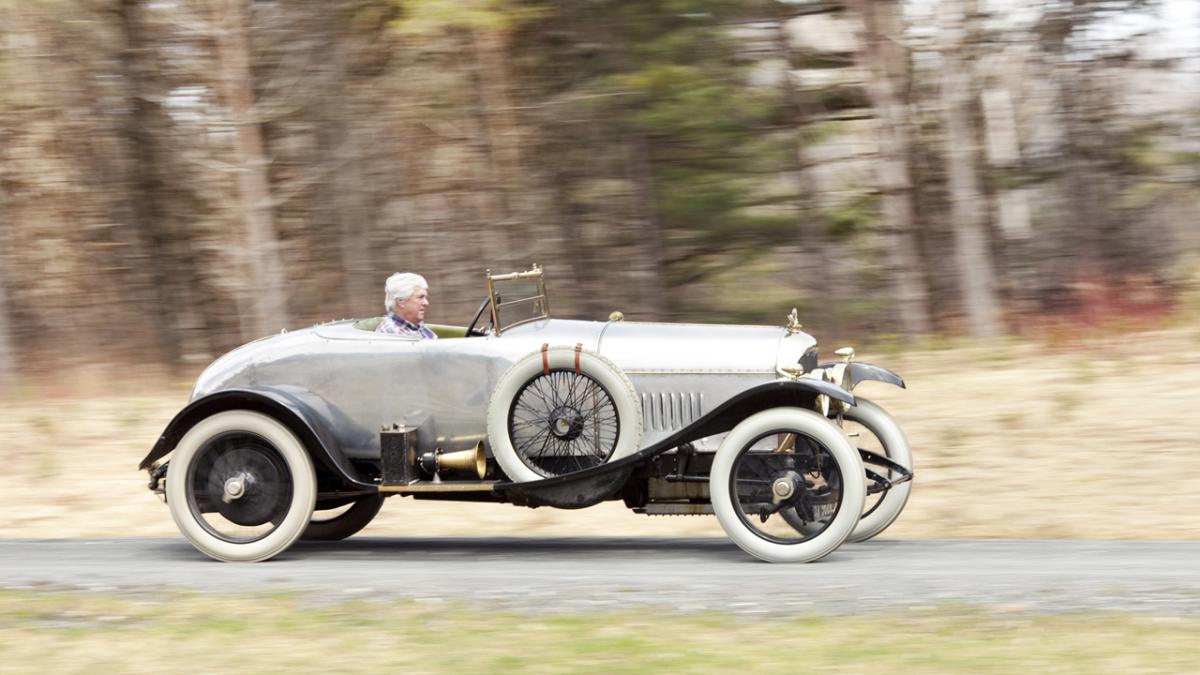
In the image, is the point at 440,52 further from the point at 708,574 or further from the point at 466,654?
the point at 466,654

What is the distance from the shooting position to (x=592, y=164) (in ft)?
52.9

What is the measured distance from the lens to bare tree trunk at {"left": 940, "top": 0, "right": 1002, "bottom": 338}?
15.0m

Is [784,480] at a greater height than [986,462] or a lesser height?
greater

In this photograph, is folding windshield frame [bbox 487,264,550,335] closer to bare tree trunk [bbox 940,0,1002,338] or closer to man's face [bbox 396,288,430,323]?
man's face [bbox 396,288,430,323]

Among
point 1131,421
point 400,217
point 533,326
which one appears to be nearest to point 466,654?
point 533,326

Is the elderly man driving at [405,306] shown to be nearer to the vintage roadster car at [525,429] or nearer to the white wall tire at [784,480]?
the vintage roadster car at [525,429]

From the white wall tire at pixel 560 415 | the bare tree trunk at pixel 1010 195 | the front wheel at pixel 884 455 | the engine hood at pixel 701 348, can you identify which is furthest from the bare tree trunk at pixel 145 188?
the front wheel at pixel 884 455

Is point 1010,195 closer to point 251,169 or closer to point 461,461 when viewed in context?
point 251,169

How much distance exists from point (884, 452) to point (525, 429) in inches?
74.2

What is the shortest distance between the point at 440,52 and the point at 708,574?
11.6m

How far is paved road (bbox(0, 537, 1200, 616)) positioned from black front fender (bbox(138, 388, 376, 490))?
0.52 metres

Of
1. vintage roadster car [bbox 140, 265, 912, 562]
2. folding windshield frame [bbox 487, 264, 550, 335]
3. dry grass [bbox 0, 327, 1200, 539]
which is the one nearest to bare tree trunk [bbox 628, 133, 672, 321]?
dry grass [bbox 0, 327, 1200, 539]

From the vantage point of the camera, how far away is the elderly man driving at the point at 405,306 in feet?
24.5

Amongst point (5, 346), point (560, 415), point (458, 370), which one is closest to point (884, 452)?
point (560, 415)
